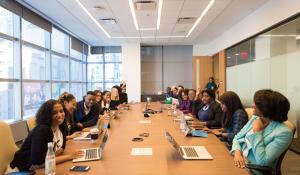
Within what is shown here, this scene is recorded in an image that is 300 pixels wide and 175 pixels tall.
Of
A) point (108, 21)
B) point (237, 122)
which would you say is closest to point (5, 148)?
point (237, 122)

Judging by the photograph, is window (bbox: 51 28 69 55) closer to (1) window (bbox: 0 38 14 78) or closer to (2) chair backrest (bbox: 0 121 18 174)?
(1) window (bbox: 0 38 14 78)

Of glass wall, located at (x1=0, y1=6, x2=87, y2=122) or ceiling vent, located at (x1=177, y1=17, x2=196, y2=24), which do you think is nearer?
glass wall, located at (x1=0, y1=6, x2=87, y2=122)

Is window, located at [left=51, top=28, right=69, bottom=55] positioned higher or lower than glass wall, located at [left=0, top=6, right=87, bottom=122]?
higher

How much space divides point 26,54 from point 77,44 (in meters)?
3.72

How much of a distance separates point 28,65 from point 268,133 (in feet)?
19.4

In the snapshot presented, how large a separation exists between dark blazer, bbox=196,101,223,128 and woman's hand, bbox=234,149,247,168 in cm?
182

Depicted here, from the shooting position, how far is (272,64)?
5375mm

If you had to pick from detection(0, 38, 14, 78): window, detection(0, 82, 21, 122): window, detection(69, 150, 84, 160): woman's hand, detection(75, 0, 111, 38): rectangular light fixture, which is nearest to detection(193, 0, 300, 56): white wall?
detection(75, 0, 111, 38): rectangular light fixture

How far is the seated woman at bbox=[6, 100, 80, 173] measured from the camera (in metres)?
1.88

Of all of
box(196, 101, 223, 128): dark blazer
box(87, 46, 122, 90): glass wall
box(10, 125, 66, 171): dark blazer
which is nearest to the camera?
box(10, 125, 66, 171): dark blazer

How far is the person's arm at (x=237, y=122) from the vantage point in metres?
2.93

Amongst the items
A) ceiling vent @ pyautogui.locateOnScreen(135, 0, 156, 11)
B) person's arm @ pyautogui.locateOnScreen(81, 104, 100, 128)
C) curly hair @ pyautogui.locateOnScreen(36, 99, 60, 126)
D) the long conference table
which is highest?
ceiling vent @ pyautogui.locateOnScreen(135, 0, 156, 11)

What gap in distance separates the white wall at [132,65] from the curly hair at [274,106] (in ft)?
29.3

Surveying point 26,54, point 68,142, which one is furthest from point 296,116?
point 26,54
